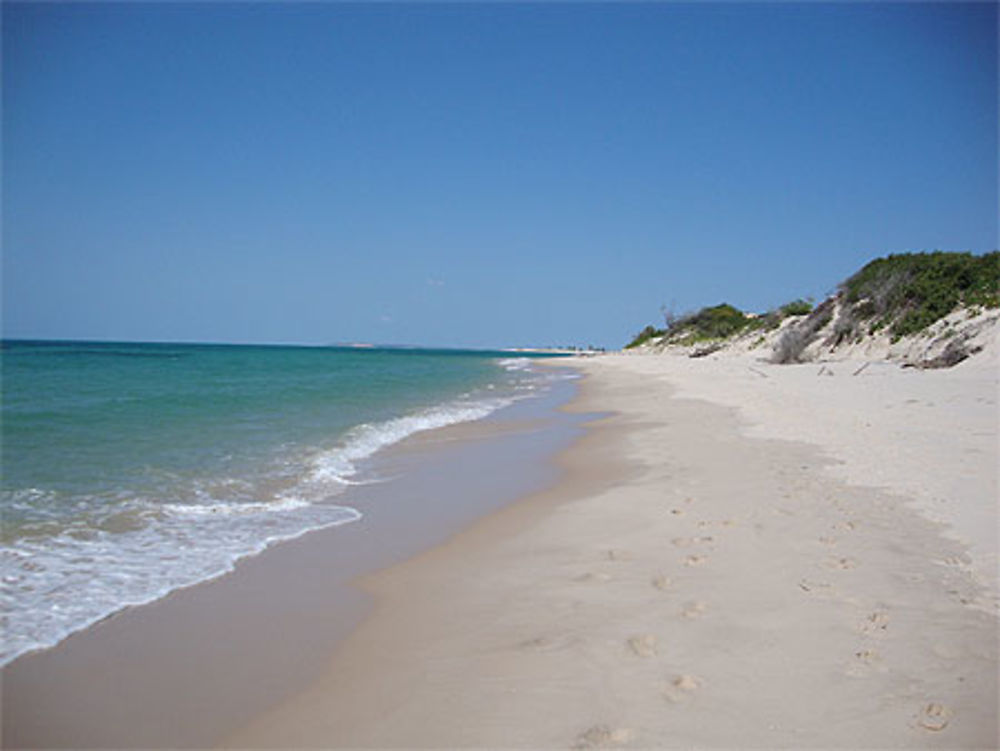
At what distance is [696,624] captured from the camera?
10.9 ft

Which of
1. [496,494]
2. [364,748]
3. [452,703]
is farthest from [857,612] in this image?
[496,494]

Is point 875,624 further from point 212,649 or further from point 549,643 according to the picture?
point 212,649

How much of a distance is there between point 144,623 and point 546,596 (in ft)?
8.86

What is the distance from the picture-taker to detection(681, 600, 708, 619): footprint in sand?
3.43 m

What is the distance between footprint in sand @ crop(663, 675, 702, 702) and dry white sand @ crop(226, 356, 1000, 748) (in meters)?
0.01

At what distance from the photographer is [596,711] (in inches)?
101

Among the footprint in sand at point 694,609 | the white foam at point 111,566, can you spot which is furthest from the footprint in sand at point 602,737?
the white foam at point 111,566

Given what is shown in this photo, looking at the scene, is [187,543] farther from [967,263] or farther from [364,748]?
[967,263]

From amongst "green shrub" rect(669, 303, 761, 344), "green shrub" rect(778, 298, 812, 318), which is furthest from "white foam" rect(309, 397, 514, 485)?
"green shrub" rect(669, 303, 761, 344)

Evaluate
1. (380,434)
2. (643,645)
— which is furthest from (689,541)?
(380,434)

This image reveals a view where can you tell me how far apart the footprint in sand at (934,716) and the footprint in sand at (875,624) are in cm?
63

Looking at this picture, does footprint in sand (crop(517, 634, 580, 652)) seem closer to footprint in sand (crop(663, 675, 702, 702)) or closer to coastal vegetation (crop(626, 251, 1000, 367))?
footprint in sand (crop(663, 675, 702, 702))

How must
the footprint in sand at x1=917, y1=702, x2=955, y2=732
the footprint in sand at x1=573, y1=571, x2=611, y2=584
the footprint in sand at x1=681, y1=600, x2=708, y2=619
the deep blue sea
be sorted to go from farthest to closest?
the deep blue sea
the footprint in sand at x1=573, y1=571, x2=611, y2=584
the footprint in sand at x1=681, y1=600, x2=708, y2=619
the footprint in sand at x1=917, y1=702, x2=955, y2=732

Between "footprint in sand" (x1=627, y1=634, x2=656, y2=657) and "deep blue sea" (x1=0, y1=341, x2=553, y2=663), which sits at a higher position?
"footprint in sand" (x1=627, y1=634, x2=656, y2=657)
